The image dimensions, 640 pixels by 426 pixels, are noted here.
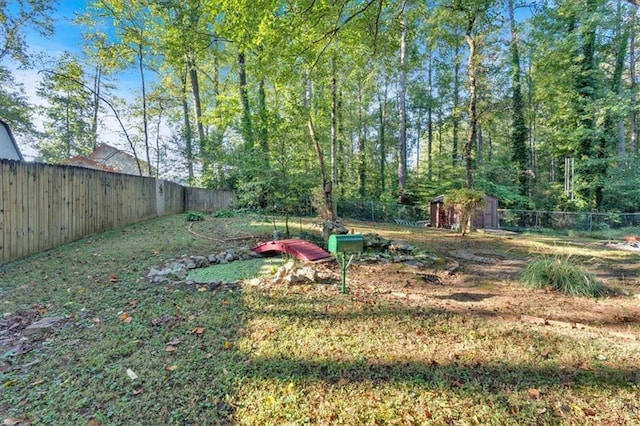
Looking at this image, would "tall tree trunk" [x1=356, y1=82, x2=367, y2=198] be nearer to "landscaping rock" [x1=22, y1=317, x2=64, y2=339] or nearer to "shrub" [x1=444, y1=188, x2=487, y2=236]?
"shrub" [x1=444, y1=188, x2=487, y2=236]

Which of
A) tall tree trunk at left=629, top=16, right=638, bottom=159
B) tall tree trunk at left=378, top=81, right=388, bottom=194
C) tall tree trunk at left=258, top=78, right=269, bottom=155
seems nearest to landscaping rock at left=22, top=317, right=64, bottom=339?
tall tree trunk at left=258, top=78, right=269, bottom=155

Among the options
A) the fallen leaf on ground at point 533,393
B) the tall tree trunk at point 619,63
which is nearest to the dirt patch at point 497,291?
the fallen leaf on ground at point 533,393

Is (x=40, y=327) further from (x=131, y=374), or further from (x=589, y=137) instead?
(x=589, y=137)

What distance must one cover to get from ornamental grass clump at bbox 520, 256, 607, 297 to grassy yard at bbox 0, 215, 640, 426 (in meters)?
0.85

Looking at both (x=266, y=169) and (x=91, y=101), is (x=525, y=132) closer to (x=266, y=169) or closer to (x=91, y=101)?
(x=266, y=169)

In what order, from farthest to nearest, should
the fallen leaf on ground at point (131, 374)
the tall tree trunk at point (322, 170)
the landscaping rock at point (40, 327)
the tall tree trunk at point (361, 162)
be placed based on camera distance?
1. the tall tree trunk at point (361, 162)
2. the tall tree trunk at point (322, 170)
3. the landscaping rock at point (40, 327)
4. the fallen leaf on ground at point (131, 374)

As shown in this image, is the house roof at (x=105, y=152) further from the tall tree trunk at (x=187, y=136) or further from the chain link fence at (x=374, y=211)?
the chain link fence at (x=374, y=211)

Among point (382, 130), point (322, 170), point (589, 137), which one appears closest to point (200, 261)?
point (322, 170)

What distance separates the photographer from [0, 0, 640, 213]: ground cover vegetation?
7.00 meters

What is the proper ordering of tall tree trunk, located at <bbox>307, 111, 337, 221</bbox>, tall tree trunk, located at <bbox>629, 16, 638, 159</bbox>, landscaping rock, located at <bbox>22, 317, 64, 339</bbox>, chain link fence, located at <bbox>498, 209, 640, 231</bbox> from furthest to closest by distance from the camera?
tall tree trunk, located at <bbox>629, 16, 638, 159</bbox> → chain link fence, located at <bbox>498, 209, 640, 231</bbox> → tall tree trunk, located at <bbox>307, 111, 337, 221</bbox> → landscaping rock, located at <bbox>22, 317, 64, 339</bbox>

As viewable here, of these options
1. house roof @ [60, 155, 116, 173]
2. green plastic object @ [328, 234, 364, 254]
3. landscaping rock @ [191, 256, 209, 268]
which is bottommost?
landscaping rock @ [191, 256, 209, 268]

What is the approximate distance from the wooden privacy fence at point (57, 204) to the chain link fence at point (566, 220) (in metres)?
15.3

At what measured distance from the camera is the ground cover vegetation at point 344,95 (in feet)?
23.0

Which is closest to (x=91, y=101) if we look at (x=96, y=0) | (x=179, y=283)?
(x=96, y=0)
